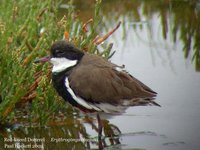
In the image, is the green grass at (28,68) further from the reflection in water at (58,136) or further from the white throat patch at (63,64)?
the white throat patch at (63,64)

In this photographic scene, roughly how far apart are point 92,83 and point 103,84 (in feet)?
0.36

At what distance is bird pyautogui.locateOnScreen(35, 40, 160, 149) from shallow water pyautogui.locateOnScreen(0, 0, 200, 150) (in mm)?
459

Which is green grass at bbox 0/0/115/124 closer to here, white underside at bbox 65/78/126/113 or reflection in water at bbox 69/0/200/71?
white underside at bbox 65/78/126/113

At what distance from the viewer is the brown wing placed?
6.41 m

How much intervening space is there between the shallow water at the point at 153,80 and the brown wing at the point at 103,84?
51 centimetres

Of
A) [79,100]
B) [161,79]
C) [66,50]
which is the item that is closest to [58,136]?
[79,100]

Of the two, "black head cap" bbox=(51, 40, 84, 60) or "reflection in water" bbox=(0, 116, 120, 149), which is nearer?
"black head cap" bbox=(51, 40, 84, 60)

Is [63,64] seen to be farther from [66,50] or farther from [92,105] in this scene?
[92,105]

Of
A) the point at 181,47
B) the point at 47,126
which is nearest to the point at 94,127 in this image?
the point at 47,126

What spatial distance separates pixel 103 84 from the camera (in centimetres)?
649

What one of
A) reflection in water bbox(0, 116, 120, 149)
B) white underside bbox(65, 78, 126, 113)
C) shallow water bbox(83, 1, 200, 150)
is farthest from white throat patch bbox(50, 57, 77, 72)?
shallow water bbox(83, 1, 200, 150)

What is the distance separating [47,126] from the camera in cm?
723

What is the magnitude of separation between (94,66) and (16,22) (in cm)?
191

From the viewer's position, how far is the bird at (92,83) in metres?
6.43
